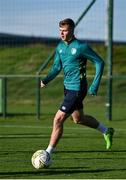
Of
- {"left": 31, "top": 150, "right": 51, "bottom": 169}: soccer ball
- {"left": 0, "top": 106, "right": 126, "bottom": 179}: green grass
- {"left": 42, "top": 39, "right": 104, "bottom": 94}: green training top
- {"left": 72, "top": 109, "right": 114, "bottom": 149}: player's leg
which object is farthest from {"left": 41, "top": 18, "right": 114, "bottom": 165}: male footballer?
{"left": 0, "top": 106, "right": 126, "bottom": 179}: green grass

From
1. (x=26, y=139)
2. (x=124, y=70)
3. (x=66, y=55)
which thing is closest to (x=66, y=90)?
(x=66, y=55)

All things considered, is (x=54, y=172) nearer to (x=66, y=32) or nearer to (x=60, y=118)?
(x=60, y=118)

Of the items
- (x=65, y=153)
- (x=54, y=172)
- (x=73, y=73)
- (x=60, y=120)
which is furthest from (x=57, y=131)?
(x=65, y=153)

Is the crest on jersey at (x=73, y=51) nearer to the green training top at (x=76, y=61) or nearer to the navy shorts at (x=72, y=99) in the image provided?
the green training top at (x=76, y=61)

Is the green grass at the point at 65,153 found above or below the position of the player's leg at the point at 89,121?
below

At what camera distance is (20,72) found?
3228 centimetres

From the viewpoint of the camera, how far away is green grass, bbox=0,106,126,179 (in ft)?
32.1

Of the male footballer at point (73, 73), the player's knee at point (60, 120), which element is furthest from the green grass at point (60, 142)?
the male footballer at point (73, 73)

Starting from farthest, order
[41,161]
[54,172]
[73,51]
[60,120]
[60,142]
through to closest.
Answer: [60,142]
[73,51]
[60,120]
[41,161]
[54,172]

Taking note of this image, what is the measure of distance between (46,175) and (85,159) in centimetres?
166

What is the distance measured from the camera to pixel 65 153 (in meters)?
12.0

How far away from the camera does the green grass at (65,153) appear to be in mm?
9781

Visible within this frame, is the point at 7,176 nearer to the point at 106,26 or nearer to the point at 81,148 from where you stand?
the point at 81,148

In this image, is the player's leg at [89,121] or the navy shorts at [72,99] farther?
the player's leg at [89,121]
